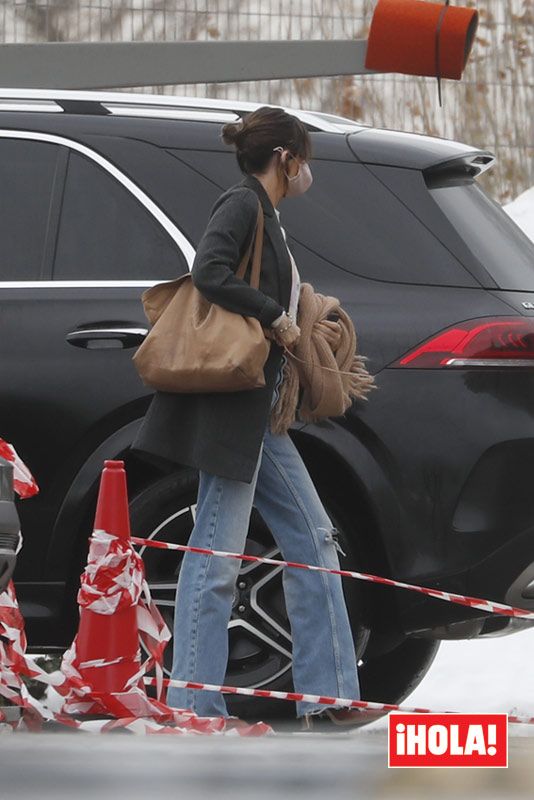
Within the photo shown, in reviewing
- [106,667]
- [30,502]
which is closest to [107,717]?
[106,667]

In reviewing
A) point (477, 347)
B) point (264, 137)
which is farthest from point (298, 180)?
point (477, 347)

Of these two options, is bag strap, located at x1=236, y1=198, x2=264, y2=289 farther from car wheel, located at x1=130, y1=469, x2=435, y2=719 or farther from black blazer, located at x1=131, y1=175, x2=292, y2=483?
car wheel, located at x1=130, y1=469, x2=435, y2=719

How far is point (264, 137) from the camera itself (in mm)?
4684

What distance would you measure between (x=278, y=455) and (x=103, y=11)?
762cm

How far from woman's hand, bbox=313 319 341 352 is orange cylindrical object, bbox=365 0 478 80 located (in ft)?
2.49

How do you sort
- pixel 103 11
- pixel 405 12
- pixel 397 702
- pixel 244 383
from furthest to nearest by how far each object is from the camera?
pixel 103 11 < pixel 397 702 < pixel 405 12 < pixel 244 383

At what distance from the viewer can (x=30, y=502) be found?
5055 mm

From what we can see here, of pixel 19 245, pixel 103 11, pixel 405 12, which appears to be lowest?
pixel 19 245

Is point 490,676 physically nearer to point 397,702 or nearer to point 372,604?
point 397,702

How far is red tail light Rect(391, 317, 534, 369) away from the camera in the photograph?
16.2 feet

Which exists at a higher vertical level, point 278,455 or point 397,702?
point 278,455

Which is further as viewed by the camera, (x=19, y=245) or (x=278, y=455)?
(x=19, y=245)

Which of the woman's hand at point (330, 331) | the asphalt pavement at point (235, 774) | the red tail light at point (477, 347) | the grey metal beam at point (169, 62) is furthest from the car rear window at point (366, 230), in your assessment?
the asphalt pavement at point (235, 774)

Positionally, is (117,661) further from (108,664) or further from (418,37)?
(418,37)
